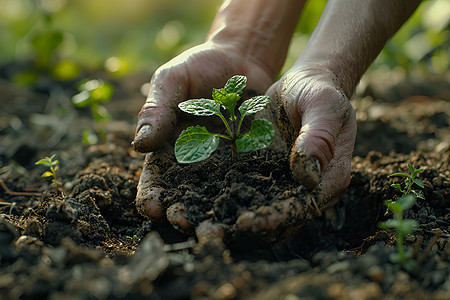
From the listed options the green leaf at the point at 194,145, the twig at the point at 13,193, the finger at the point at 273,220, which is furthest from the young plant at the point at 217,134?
the twig at the point at 13,193

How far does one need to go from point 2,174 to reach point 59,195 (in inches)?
33.3

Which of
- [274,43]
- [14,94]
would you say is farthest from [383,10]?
[14,94]

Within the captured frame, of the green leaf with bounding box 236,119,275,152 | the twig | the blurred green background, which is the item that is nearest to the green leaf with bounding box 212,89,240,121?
the green leaf with bounding box 236,119,275,152

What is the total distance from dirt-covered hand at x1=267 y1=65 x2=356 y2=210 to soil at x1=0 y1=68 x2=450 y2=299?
144 millimetres

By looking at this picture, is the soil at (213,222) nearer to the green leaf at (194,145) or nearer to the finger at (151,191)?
the finger at (151,191)

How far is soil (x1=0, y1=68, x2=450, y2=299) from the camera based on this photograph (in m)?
1.14

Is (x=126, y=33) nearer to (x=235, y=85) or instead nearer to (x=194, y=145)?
(x=235, y=85)

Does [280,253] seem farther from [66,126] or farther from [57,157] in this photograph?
[66,126]

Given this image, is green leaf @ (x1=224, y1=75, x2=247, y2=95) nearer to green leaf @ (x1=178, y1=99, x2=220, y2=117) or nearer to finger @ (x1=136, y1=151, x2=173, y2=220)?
green leaf @ (x1=178, y1=99, x2=220, y2=117)

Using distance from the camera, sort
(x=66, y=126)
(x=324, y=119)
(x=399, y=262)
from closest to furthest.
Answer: (x=399, y=262) < (x=324, y=119) < (x=66, y=126)

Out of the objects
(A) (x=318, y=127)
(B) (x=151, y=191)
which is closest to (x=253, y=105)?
(A) (x=318, y=127)

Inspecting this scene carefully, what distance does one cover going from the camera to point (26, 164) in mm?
2828

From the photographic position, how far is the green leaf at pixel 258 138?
160cm

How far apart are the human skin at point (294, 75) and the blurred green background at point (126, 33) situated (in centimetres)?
111
